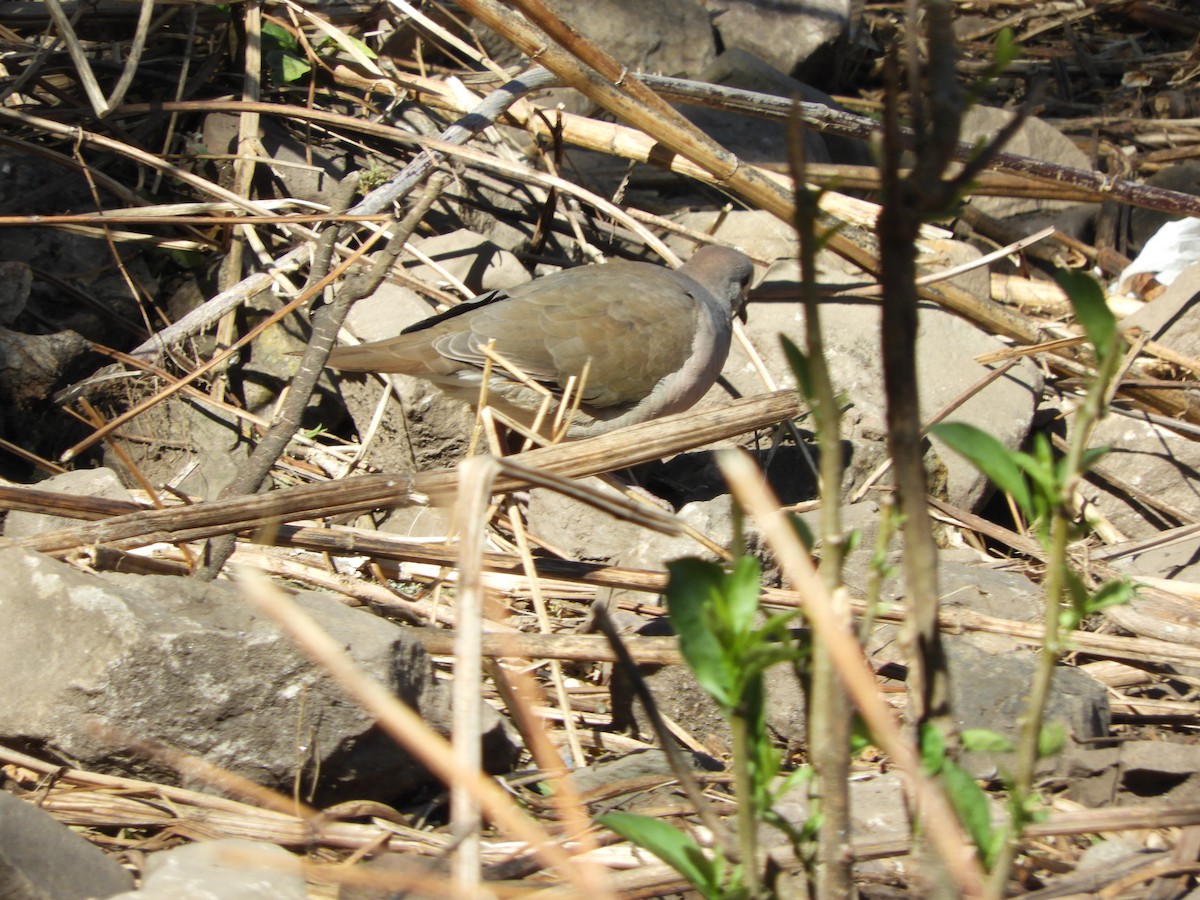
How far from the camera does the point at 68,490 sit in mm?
3209

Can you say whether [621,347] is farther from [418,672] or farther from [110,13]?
[110,13]

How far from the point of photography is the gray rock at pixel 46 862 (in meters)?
1.64

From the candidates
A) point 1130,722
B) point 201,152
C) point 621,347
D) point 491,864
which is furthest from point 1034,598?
point 201,152

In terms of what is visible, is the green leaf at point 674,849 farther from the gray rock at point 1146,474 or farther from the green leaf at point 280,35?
the green leaf at point 280,35

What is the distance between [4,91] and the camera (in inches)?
162

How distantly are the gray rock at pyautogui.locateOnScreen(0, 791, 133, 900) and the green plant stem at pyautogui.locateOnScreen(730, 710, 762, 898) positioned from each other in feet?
3.40

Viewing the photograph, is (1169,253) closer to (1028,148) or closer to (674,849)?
(1028,148)

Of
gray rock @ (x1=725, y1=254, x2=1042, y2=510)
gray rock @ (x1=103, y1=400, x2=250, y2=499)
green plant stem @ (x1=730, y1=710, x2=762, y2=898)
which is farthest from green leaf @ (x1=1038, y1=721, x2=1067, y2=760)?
gray rock @ (x1=103, y1=400, x2=250, y2=499)

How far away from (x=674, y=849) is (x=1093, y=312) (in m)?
0.79

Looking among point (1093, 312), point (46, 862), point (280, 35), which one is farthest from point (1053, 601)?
point (280, 35)

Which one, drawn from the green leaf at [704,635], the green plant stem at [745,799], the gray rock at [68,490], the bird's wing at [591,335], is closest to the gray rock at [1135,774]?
the green plant stem at [745,799]

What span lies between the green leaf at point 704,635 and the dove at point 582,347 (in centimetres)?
246

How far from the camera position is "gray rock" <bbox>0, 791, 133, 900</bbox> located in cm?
164

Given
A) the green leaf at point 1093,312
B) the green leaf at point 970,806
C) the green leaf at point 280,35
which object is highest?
the green leaf at point 280,35
